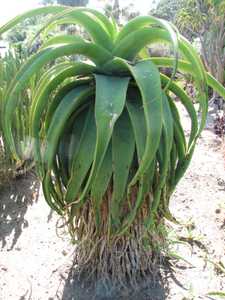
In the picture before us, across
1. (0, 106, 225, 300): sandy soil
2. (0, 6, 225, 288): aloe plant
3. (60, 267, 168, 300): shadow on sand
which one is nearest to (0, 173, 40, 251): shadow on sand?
(0, 106, 225, 300): sandy soil

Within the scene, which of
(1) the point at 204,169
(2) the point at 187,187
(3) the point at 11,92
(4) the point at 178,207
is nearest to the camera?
(3) the point at 11,92

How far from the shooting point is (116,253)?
79.1 inches

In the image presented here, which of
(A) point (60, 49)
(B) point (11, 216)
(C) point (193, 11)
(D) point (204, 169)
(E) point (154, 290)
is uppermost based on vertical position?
(C) point (193, 11)

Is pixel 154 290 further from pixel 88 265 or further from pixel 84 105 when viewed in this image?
pixel 84 105

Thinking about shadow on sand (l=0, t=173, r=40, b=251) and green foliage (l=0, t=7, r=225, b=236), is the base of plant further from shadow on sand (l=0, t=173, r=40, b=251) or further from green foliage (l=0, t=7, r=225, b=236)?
shadow on sand (l=0, t=173, r=40, b=251)

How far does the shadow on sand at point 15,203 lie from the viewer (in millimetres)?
2615

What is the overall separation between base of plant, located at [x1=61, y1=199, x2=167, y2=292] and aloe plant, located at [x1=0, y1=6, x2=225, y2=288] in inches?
0.4

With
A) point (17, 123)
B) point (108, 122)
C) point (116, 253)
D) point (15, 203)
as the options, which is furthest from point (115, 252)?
point (17, 123)

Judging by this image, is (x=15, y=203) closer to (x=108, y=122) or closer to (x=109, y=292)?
(x=109, y=292)

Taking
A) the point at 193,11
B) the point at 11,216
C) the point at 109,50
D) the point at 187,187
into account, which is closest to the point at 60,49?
the point at 109,50

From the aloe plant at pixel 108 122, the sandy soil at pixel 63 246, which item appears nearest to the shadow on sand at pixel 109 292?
the sandy soil at pixel 63 246

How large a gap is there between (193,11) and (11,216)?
796 centimetres

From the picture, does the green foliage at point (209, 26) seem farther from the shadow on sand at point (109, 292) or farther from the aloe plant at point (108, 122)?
the shadow on sand at point (109, 292)

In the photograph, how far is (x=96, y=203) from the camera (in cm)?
172
